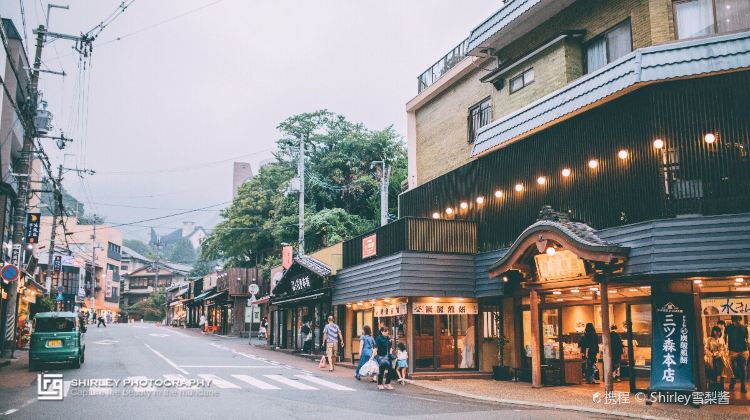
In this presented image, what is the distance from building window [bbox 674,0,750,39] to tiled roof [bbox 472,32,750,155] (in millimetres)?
1222

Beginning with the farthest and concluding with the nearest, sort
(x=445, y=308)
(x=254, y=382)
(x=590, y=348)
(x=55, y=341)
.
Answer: (x=445, y=308)
(x=55, y=341)
(x=590, y=348)
(x=254, y=382)

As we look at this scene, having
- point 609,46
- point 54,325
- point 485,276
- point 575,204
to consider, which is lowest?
point 54,325

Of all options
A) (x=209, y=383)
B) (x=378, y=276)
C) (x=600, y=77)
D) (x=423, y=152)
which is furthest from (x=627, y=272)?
(x=423, y=152)

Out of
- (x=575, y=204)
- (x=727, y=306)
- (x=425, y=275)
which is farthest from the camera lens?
(x=425, y=275)

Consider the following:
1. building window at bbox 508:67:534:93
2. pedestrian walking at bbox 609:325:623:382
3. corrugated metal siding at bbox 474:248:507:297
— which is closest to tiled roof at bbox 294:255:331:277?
corrugated metal siding at bbox 474:248:507:297

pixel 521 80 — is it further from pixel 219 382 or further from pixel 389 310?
pixel 219 382

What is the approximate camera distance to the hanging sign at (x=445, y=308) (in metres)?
21.6

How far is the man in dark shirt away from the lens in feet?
52.1

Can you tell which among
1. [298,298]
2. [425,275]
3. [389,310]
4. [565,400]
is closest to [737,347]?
[565,400]

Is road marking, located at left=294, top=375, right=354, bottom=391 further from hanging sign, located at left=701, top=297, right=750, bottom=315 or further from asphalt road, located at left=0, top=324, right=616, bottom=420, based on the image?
hanging sign, located at left=701, top=297, right=750, bottom=315

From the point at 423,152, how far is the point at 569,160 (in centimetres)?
1068

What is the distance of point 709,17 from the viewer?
1550 cm

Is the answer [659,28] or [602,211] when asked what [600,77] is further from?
[602,211]

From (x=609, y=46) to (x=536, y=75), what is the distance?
2.89 meters
